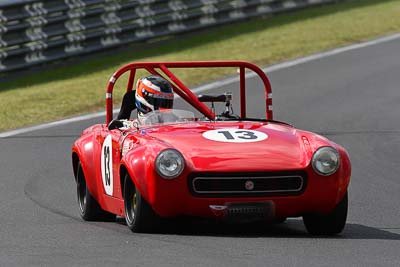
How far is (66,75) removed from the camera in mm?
18531

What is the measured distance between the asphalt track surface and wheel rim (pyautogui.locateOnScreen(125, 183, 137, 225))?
0.39ft

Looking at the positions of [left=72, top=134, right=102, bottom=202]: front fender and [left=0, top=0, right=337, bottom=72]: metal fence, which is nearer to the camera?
[left=72, top=134, right=102, bottom=202]: front fender

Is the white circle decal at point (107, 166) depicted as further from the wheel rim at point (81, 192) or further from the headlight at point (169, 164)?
the headlight at point (169, 164)

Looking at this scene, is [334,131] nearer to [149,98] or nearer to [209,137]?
[149,98]

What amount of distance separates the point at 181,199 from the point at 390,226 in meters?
1.71

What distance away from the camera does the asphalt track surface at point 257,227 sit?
700 cm

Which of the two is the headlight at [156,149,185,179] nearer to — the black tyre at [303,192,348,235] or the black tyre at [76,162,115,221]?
the black tyre at [303,192,348,235]

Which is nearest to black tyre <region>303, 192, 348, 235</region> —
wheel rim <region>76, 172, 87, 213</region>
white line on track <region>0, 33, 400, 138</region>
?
wheel rim <region>76, 172, 87, 213</region>

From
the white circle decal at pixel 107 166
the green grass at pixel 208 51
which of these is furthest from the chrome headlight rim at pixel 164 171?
the green grass at pixel 208 51

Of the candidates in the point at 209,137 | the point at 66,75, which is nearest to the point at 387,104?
the point at 66,75

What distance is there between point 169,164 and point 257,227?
1093 millimetres

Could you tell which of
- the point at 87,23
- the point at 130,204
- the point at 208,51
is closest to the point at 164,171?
the point at 130,204

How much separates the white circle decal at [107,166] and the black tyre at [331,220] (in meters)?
1.47

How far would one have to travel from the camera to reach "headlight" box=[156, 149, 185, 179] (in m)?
7.71
